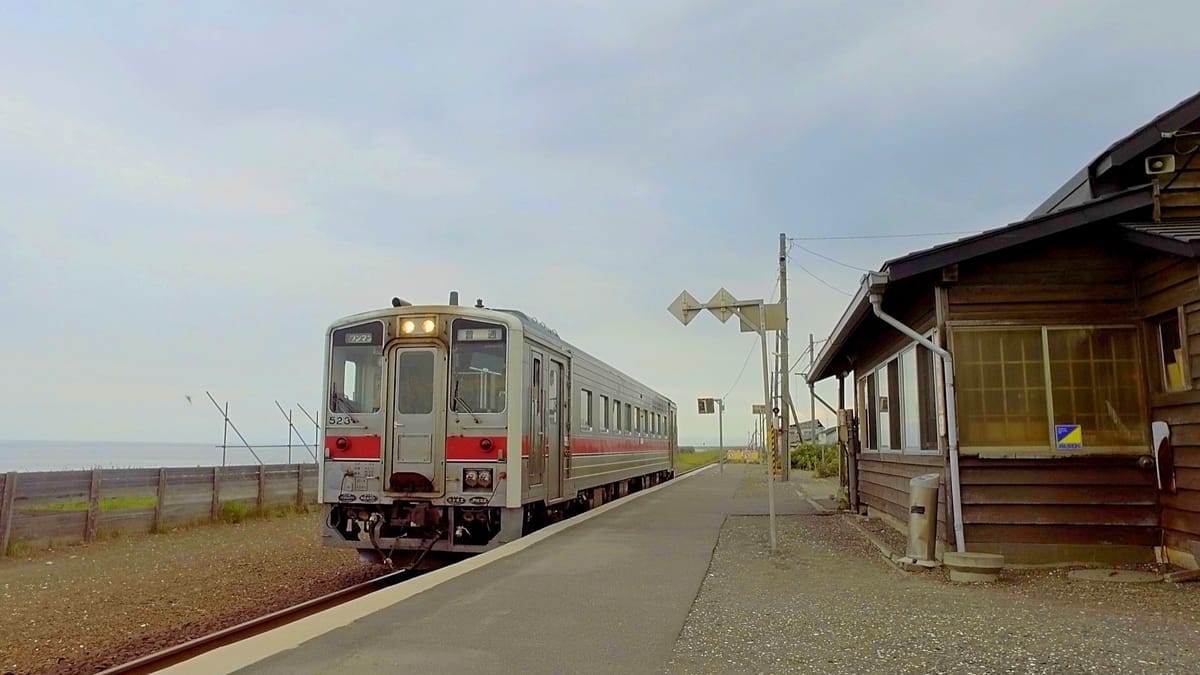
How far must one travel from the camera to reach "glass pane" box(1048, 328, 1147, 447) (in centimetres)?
774

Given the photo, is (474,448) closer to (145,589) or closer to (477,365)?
(477,365)

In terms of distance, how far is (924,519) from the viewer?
7.96 metres

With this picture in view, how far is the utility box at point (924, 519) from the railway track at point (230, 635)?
549 centimetres

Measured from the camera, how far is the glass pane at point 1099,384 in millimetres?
7738

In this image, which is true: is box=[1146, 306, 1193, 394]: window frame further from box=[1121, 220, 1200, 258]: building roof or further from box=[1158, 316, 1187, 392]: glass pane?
box=[1121, 220, 1200, 258]: building roof

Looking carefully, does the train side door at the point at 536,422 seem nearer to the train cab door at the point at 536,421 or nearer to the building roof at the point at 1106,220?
the train cab door at the point at 536,421

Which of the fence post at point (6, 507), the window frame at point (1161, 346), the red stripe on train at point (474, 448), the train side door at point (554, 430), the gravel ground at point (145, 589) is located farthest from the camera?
the fence post at point (6, 507)

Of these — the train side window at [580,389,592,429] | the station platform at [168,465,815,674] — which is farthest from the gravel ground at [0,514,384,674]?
the train side window at [580,389,592,429]

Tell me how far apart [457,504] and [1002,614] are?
5.44m

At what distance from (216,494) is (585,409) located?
7183mm

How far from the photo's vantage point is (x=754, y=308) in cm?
947

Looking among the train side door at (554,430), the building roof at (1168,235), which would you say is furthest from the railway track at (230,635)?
the building roof at (1168,235)

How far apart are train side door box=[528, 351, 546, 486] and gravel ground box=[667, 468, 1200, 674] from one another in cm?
282

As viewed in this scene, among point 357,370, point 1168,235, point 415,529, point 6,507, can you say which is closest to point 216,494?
point 6,507
